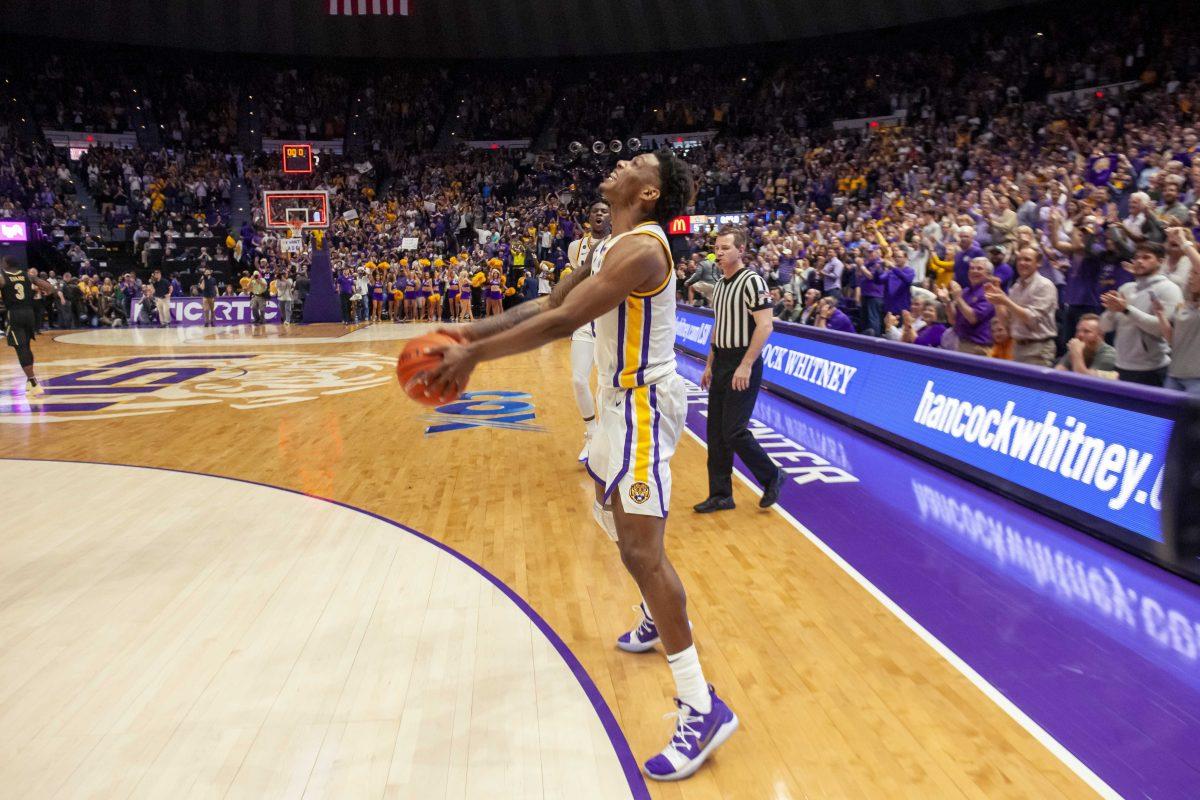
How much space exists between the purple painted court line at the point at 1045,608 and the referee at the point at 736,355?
0.67 metres

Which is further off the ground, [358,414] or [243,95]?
[243,95]

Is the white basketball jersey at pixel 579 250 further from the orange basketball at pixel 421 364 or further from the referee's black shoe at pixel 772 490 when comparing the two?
the orange basketball at pixel 421 364

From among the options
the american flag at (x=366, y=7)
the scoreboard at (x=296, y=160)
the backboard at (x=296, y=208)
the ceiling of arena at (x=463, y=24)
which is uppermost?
the ceiling of arena at (x=463, y=24)

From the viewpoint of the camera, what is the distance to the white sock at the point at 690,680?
8.79 ft

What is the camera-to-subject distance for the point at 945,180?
693 inches

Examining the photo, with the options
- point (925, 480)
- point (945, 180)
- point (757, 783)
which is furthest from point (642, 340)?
→ point (945, 180)

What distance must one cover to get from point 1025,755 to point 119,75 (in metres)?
37.2

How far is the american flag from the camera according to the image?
26031mm

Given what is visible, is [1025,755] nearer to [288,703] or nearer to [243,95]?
[288,703]

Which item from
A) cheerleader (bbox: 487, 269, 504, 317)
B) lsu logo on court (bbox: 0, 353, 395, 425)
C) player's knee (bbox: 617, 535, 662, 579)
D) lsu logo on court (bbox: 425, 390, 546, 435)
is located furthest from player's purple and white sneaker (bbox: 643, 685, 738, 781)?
cheerleader (bbox: 487, 269, 504, 317)

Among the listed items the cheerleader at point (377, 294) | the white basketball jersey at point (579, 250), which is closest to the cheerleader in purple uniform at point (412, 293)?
the cheerleader at point (377, 294)

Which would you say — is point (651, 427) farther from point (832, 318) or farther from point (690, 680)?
point (832, 318)

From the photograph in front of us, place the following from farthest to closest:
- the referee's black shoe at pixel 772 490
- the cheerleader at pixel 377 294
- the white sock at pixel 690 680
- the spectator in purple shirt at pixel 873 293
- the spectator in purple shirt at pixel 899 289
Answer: the cheerleader at pixel 377 294
the spectator in purple shirt at pixel 873 293
the spectator in purple shirt at pixel 899 289
the referee's black shoe at pixel 772 490
the white sock at pixel 690 680

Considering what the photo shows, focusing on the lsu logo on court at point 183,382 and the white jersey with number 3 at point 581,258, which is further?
the lsu logo on court at point 183,382
